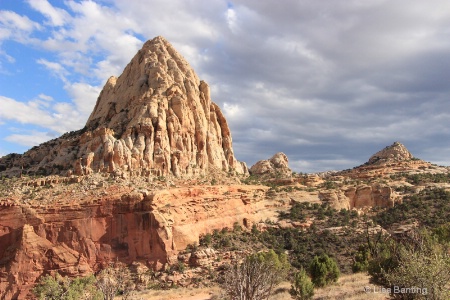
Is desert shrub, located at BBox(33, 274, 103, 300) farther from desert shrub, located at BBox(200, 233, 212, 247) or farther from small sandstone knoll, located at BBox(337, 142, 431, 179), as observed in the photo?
small sandstone knoll, located at BBox(337, 142, 431, 179)

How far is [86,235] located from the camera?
158 feet

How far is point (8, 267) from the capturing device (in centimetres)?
4556

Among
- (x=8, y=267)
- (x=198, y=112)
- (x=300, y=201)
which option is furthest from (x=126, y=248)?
(x=300, y=201)

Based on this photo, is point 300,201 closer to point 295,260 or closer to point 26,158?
point 295,260

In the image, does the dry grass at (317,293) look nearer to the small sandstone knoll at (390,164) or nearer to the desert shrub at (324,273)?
the desert shrub at (324,273)

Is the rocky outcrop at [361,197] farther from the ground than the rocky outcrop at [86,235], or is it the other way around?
the rocky outcrop at [361,197]

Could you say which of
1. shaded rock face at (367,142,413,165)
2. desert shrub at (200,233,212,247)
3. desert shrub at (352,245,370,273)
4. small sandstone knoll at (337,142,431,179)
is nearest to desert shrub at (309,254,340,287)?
desert shrub at (352,245,370,273)

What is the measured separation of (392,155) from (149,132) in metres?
83.4

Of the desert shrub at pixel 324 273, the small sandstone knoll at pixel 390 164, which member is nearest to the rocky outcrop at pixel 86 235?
the desert shrub at pixel 324 273

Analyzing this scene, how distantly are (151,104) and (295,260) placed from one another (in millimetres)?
31159

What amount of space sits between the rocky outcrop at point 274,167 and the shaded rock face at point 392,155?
3284 centimetres

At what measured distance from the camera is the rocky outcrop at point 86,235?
4588cm

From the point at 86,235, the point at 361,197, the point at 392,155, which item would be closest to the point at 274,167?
the point at 361,197

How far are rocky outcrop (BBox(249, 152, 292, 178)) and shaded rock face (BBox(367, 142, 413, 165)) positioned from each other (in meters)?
32.8
